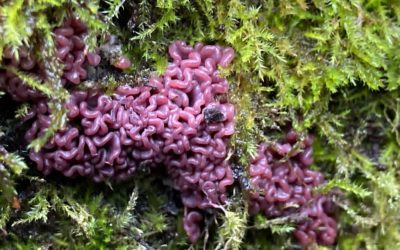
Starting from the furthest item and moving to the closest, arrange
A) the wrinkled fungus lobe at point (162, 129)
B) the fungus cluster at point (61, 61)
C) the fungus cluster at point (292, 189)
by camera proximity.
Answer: the fungus cluster at point (292, 189)
the wrinkled fungus lobe at point (162, 129)
the fungus cluster at point (61, 61)

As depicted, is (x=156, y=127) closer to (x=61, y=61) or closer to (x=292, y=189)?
(x=61, y=61)

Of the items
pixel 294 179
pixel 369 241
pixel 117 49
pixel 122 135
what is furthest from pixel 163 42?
pixel 369 241

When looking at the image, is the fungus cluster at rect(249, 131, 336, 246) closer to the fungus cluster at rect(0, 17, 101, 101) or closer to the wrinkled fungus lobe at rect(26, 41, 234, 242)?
the wrinkled fungus lobe at rect(26, 41, 234, 242)

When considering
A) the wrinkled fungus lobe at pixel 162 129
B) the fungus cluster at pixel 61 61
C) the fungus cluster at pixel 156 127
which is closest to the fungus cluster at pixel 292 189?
the fungus cluster at pixel 156 127

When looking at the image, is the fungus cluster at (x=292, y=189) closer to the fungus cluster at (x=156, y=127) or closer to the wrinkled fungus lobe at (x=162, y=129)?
the fungus cluster at (x=156, y=127)

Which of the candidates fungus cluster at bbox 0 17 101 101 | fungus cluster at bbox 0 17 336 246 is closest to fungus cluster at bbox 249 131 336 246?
fungus cluster at bbox 0 17 336 246

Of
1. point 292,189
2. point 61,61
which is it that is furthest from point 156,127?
point 292,189
